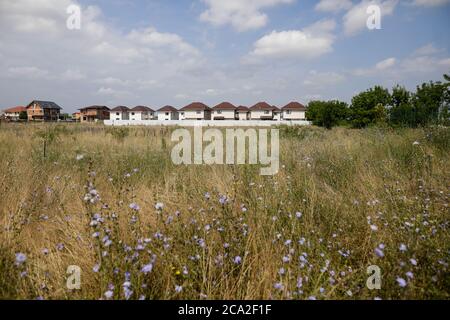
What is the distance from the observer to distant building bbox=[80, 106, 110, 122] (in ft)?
218

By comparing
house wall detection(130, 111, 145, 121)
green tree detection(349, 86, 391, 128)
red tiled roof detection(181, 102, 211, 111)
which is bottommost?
green tree detection(349, 86, 391, 128)

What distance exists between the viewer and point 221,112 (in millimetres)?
62969

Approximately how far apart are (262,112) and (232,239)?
64.4m

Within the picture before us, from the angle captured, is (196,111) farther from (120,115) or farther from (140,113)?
(120,115)

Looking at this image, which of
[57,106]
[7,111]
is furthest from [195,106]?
[7,111]

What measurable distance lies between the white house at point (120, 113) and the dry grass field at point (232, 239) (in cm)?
6780

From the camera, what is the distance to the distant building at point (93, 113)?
66562 millimetres

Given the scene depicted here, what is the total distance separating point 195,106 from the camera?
201 ft

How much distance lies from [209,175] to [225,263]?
7.45 ft

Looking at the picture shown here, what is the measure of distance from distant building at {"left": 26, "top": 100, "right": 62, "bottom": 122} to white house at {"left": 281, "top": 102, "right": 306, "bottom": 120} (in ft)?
210

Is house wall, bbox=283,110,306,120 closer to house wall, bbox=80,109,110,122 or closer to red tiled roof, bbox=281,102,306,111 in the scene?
red tiled roof, bbox=281,102,306,111

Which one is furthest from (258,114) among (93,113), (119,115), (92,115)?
(92,115)

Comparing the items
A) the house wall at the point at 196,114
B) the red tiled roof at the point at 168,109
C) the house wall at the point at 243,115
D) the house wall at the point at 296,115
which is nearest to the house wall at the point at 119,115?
the red tiled roof at the point at 168,109

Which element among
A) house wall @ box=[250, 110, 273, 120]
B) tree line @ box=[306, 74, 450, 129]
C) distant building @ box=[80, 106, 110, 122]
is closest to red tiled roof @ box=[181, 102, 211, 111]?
house wall @ box=[250, 110, 273, 120]
